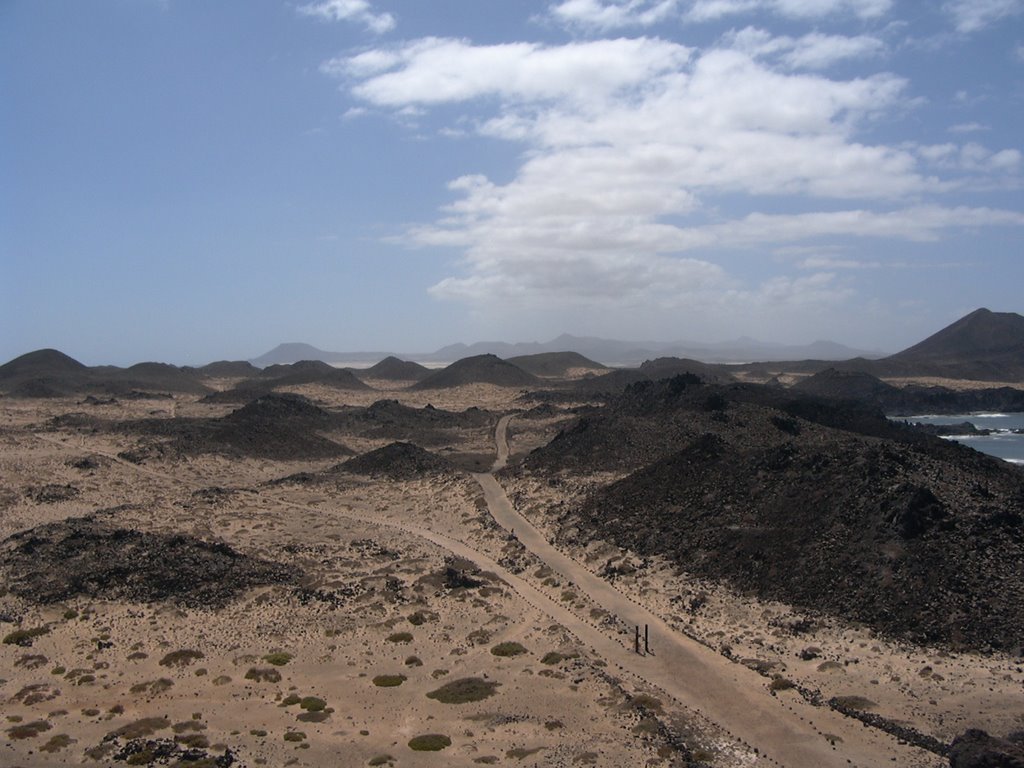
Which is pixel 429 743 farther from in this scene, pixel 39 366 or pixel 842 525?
pixel 39 366

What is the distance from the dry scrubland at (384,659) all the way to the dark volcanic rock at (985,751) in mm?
1892

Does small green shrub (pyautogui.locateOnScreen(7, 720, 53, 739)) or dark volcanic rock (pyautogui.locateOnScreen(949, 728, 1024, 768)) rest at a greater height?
dark volcanic rock (pyautogui.locateOnScreen(949, 728, 1024, 768))

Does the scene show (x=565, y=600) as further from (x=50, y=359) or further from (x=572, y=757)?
(x=50, y=359)

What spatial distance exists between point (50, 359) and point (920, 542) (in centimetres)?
21126

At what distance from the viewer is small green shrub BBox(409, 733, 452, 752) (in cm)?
2438

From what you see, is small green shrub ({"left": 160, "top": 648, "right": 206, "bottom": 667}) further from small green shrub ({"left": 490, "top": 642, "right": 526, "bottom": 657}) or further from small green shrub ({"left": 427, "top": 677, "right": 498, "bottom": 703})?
small green shrub ({"left": 490, "top": 642, "right": 526, "bottom": 657})

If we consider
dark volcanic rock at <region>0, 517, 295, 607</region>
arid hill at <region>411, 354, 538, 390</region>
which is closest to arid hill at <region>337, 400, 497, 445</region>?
arid hill at <region>411, 354, 538, 390</region>

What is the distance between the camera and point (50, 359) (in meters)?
194

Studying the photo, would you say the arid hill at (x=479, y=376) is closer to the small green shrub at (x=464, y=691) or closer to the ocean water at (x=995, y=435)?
the ocean water at (x=995, y=435)

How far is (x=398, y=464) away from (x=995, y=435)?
8370cm

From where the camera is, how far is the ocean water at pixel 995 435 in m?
89.2

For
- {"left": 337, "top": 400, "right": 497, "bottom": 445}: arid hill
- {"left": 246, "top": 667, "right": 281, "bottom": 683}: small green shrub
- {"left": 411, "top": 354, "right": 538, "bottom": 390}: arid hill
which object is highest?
{"left": 411, "top": 354, "right": 538, "bottom": 390}: arid hill

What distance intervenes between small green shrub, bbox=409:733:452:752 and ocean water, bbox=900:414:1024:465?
76120mm

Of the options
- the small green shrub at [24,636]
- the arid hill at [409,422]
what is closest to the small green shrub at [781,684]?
the small green shrub at [24,636]
